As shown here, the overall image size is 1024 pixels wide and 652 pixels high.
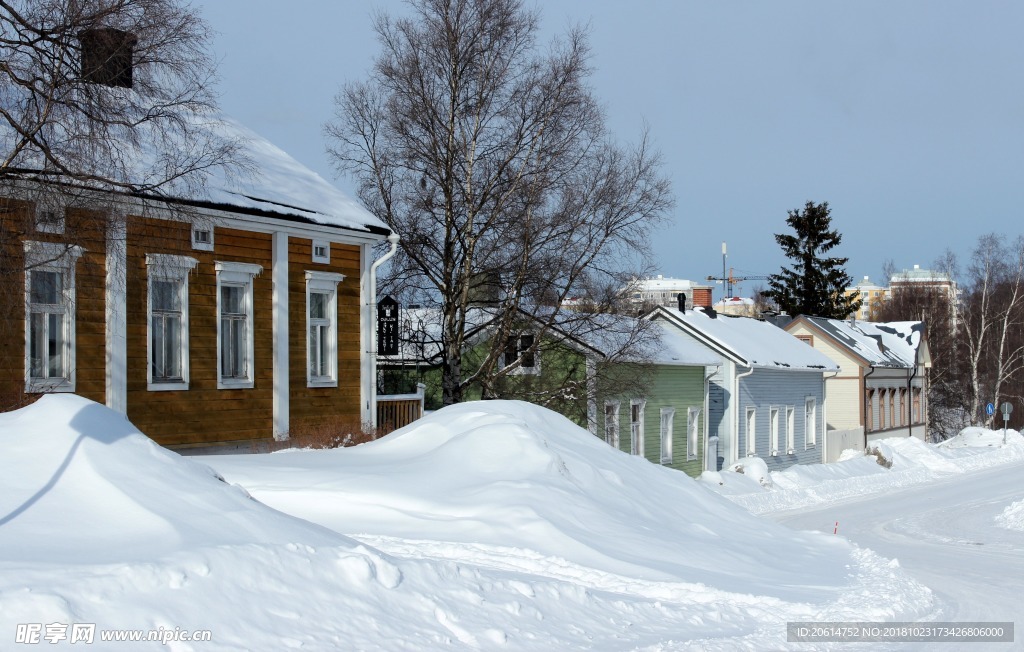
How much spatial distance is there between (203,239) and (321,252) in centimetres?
273

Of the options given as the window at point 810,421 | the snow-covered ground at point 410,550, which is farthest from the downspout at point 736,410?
the snow-covered ground at point 410,550

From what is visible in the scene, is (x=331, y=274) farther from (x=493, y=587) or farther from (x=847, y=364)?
(x=847, y=364)

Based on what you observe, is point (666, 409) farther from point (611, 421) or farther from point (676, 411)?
point (611, 421)

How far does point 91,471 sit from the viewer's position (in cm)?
866

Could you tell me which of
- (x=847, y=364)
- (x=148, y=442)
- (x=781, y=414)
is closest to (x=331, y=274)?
(x=148, y=442)

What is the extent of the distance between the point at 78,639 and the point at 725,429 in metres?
31.6

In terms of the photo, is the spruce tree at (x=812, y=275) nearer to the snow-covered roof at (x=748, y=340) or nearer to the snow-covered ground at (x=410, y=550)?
the snow-covered roof at (x=748, y=340)

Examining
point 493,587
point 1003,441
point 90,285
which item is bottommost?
point 1003,441

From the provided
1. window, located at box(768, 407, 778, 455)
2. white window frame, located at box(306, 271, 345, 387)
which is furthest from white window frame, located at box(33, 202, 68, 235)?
window, located at box(768, 407, 778, 455)

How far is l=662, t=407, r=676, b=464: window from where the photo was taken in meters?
32.9

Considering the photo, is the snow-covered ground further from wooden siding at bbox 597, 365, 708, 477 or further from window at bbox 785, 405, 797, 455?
window at bbox 785, 405, 797, 455

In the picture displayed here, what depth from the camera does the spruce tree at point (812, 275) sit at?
241ft

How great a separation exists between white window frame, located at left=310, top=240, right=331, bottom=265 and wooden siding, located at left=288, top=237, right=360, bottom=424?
0.24 feet

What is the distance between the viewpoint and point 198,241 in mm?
18281
